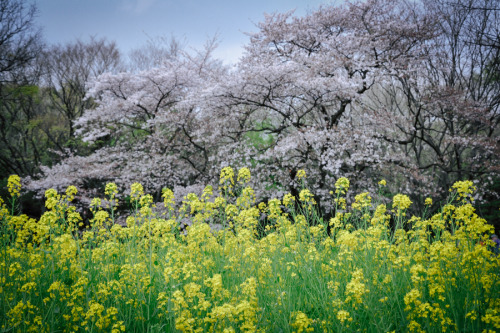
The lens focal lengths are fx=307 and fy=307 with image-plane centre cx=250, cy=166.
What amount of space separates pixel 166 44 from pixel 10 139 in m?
10.3

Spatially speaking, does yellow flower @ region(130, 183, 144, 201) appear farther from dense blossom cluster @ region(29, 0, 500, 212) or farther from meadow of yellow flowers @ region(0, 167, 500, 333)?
dense blossom cluster @ region(29, 0, 500, 212)

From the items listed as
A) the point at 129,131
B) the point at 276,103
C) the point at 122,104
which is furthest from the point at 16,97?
the point at 276,103

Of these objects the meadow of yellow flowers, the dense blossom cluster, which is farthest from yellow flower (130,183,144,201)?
the dense blossom cluster

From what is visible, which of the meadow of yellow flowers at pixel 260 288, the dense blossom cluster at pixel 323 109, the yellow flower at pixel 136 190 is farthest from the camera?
the dense blossom cluster at pixel 323 109

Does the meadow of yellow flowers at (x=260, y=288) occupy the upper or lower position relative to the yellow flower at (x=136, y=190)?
lower

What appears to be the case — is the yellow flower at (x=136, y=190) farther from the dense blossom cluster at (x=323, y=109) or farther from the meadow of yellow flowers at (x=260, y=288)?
the dense blossom cluster at (x=323, y=109)

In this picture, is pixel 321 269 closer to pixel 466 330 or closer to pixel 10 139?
pixel 466 330

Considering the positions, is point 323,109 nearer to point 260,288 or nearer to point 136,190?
point 136,190

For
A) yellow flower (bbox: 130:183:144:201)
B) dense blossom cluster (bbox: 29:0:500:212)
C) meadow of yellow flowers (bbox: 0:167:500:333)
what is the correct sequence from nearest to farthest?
meadow of yellow flowers (bbox: 0:167:500:333)
yellow flower (bbox: 130:183:144:201)
dense blossom cluster (bbox: 29:0:500:212)

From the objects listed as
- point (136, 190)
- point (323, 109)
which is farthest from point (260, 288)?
point (323, 109)

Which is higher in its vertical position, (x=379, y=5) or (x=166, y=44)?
(x=166, y=44)

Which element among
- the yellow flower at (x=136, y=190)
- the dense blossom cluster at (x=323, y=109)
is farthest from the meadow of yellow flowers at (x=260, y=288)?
the dense blossom cluster at (x=323, y=109)

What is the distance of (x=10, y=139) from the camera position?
1719cm

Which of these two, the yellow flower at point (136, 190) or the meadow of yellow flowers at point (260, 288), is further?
the yellow flower at point (136, 190)
